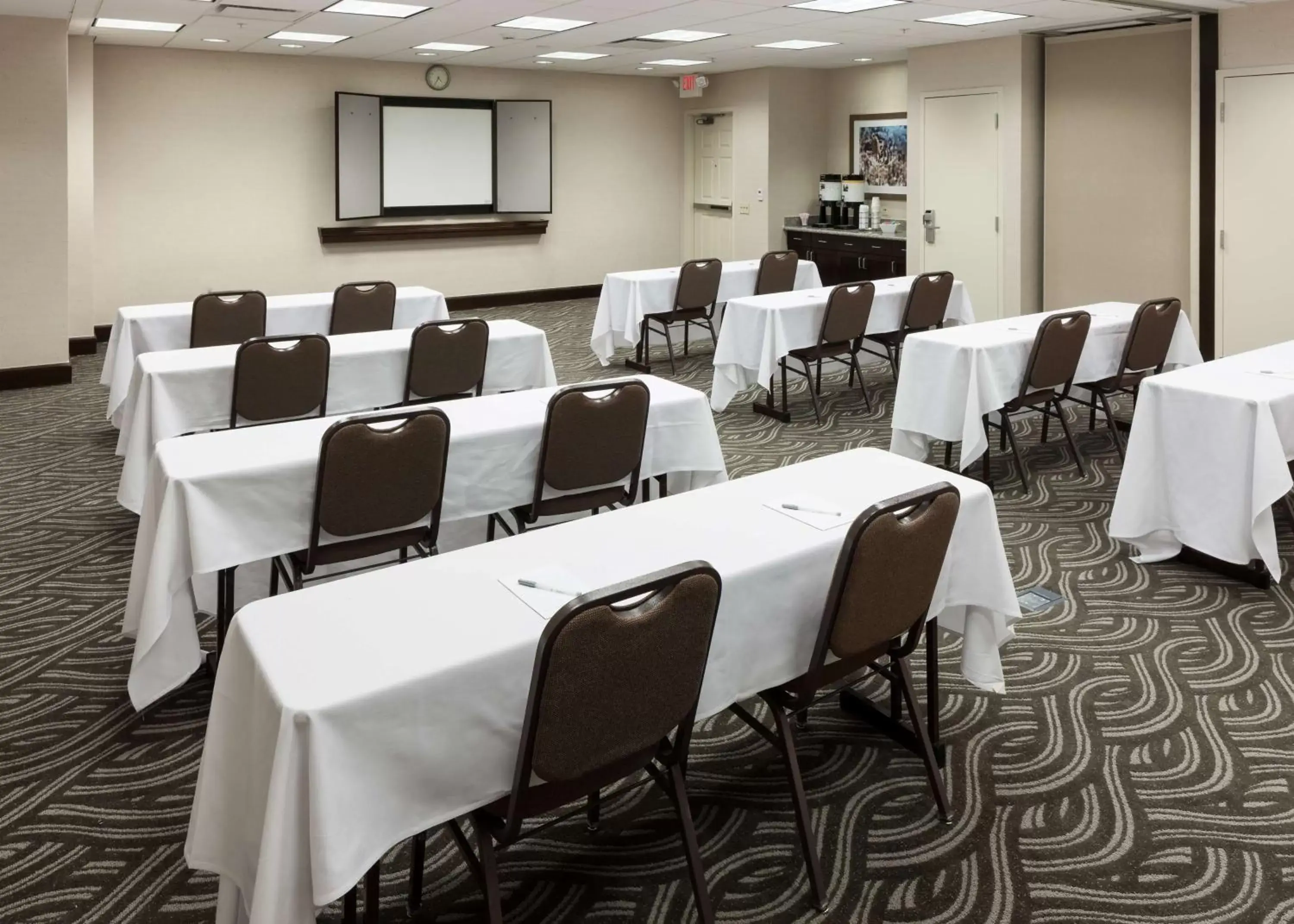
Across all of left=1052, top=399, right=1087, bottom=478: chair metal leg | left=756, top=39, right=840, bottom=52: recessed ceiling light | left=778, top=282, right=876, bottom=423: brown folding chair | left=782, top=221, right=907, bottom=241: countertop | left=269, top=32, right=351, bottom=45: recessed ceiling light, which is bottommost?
left=1052, top=399, right=1087, bottom=478: chair metal leg

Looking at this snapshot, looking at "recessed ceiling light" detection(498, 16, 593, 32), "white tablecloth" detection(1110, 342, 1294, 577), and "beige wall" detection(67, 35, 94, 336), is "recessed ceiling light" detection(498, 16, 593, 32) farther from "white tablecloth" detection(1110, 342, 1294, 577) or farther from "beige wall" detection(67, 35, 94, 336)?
"white tablecloth" detection(1110, 342, 1294, 577)

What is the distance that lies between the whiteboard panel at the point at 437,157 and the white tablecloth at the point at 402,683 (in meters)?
10.0

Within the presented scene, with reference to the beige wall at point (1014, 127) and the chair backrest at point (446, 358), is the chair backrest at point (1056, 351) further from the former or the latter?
the beige wall at point (1014, 127)

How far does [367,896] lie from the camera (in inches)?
81.4

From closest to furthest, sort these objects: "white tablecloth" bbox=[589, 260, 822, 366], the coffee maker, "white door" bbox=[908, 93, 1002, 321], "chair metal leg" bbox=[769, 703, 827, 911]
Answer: "chair metal leg" bbox=[769, 703, 827, 911] → "white tablecloth" bbox=[589, 260, 822, 366] → "white door" bbox=[908, 93, 1002, 321] → the coffee maker

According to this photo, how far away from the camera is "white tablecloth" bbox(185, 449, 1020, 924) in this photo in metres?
1.86

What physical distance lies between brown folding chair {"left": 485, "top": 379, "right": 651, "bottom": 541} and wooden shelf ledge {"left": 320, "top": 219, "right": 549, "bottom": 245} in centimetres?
841

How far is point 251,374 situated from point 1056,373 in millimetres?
4045

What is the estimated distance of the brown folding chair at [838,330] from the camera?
22.9ft

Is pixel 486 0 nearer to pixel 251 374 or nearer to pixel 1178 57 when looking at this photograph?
pixel 251 374

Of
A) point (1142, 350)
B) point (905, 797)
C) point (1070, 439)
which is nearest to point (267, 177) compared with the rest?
point (1070, 439)

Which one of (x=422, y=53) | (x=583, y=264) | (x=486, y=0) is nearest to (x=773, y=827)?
(x=486, y=0)

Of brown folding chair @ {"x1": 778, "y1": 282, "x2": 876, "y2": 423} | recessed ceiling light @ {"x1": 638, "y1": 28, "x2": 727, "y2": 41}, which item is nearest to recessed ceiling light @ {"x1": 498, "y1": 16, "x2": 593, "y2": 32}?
recessed ceiling light @ {"x1": 638, "y1": 28, "x2": 727, "y2": 41}

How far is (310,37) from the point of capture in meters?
9.34
